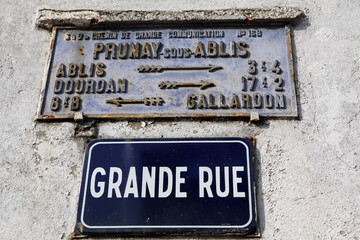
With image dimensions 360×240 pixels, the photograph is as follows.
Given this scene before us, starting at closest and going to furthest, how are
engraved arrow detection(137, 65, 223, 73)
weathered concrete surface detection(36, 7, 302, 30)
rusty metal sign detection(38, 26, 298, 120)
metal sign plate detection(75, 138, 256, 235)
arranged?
metal sign plate detection(75, 138, 256, 235), rusty metal sign detection(38, 26, 298, 120), engraved arrow detection(137, 65, 223, 73), weathered concrete surface detection(36, 7, 302, 30)

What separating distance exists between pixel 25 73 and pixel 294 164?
1717 millimetres

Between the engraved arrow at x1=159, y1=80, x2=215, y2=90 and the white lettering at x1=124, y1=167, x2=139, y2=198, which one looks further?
the engraved arrow at x1=159, y1=80, x2=215, y2=90

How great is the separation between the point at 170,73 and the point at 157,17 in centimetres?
42

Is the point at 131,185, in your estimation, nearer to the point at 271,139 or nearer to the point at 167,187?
the point at 167,187

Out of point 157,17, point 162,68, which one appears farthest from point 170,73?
point 157,17

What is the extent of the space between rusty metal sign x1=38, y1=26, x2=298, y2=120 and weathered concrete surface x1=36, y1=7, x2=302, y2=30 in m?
0.06

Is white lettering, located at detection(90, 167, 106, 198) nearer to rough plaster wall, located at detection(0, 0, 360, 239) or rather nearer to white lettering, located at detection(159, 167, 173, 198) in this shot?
rough plaster wall, located at detection(0, 0, 360, 239)

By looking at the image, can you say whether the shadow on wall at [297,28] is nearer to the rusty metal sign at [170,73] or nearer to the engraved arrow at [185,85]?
the rusty metal sign at [170,73]

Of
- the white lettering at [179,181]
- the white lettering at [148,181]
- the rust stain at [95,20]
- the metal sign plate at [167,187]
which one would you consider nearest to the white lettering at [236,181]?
the metal sign plate at [167,187]

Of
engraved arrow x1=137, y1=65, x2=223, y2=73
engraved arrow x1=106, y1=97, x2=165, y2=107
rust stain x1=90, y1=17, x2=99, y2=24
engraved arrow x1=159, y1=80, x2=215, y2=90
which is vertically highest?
rust stain x1=90, y1=17, x2=99, y2=24

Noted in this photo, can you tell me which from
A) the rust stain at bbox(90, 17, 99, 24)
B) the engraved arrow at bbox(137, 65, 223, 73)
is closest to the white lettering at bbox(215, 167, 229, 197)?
the engraved arrow at bbox(137, 65, 223, 73)

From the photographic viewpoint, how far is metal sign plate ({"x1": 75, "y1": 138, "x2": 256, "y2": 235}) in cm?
218

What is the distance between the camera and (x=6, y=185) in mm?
2361

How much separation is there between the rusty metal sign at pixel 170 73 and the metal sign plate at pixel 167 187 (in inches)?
8.8
